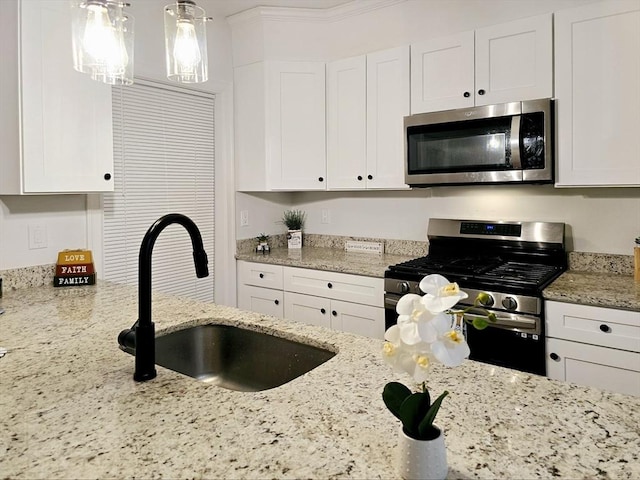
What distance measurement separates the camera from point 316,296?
10.2 ft

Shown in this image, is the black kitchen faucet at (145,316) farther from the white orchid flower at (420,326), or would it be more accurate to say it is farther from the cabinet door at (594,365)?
the cabinet door at (594,365)

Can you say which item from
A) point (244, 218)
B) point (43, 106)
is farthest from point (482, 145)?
point (43, 106)

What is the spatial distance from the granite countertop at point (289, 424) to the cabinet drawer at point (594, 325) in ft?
3.57

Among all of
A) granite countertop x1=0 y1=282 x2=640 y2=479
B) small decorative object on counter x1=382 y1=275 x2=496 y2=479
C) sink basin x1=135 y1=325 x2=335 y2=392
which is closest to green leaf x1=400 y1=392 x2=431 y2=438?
small decorative object on counter x1=382 y1=275 x2=496 y2=479

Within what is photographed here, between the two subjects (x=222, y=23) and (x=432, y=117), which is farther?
(x=222, y=23)

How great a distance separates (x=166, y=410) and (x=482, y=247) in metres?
2.38

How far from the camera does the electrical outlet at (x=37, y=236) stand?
241 centimetres

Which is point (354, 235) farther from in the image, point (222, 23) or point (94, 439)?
point (94, 439)

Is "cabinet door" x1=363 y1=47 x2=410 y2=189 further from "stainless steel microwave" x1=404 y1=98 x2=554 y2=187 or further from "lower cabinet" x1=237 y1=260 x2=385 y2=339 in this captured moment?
"lower cabinet" x1=237 y1=260 x2=385 y2=339

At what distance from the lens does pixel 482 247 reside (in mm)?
2941

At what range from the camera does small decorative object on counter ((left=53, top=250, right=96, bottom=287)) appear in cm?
240

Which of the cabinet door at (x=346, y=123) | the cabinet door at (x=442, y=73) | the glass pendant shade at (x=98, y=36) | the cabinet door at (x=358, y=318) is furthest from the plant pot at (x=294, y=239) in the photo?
the glass pendant shade at (x=98, y=36)

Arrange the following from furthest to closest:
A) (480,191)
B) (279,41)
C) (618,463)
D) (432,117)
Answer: (279,41) → (480,191) → (432,117) → (618,463)

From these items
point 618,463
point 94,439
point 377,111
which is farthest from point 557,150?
point 94,439
